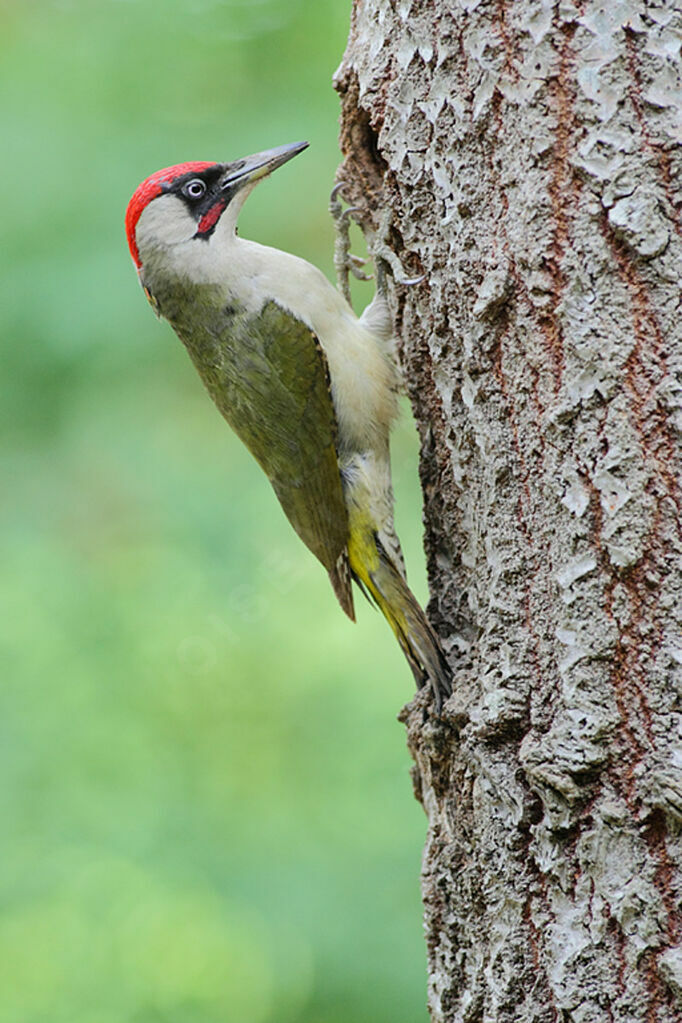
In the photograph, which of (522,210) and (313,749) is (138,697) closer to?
(313,749)

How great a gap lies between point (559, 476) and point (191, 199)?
69.0 inches

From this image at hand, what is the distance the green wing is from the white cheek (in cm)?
30

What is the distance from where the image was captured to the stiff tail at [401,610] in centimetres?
239

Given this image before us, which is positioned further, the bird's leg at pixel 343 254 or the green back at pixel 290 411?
the bird's leg at pixel 343 254

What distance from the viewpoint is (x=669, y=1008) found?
1756 mm

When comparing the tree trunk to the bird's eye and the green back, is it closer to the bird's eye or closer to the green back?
the green back

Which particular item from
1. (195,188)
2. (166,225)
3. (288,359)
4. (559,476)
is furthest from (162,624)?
(559,476)

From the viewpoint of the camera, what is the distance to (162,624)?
4.04 meters

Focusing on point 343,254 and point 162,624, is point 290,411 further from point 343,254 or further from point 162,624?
point 162,624

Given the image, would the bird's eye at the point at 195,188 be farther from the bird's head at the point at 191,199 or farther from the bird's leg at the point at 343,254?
the bird's leg at the point at 343,254

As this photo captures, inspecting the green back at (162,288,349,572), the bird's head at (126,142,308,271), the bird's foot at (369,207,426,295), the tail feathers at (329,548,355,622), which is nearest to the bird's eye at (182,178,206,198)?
the bird's head at (126,142,308,271)

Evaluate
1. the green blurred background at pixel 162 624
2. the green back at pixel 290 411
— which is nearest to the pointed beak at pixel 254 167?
the green back at pixel 290 411

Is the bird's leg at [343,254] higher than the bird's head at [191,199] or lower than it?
lower

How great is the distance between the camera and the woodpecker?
3.00m
